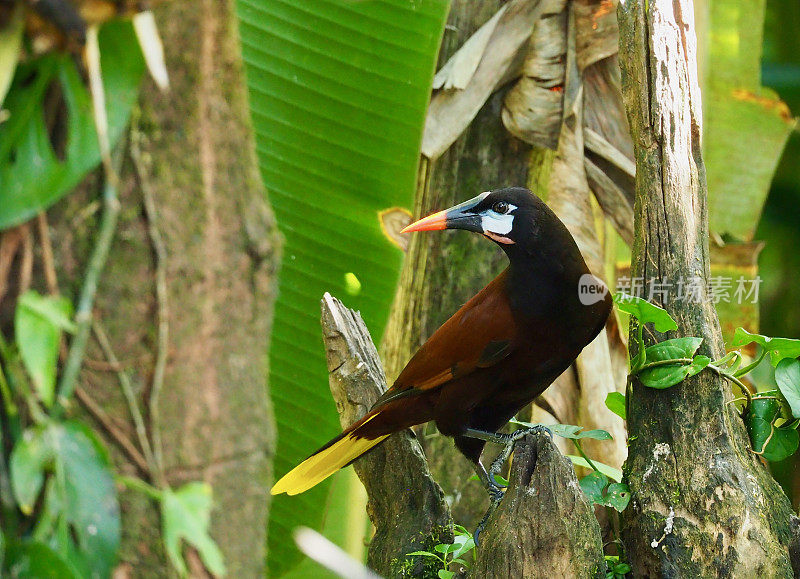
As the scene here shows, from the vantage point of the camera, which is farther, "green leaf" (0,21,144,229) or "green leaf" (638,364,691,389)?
"green leaf" (638,364,691,389)

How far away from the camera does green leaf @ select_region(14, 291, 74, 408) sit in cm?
79

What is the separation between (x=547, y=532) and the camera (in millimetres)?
1638

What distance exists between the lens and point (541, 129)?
266 centimetres

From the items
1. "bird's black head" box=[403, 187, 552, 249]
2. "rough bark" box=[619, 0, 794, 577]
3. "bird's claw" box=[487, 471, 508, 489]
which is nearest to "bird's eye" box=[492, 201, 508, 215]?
"bird's black head" box=[403, 187, 552, 249]

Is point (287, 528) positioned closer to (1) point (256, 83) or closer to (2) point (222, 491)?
(1) point (256, 83)

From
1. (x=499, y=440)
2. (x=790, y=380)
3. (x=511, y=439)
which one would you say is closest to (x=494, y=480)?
(x=499, y=440)

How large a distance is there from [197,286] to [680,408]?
4.23 feet

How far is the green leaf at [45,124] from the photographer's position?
83 centimetres

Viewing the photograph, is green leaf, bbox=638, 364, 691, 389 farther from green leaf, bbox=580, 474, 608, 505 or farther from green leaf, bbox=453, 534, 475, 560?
green leaf, bbox=453, 534, 475, 560

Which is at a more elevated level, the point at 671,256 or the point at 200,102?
the point at 200,102

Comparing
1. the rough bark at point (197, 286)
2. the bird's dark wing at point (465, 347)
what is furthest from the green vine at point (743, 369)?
the rough bark at point (197, 286)

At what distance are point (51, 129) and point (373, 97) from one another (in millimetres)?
1302

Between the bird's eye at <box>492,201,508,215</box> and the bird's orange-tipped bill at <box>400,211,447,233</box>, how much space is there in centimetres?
13

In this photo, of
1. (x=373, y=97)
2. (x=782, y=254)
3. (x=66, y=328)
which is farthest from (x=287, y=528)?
(x=782, y=254)
